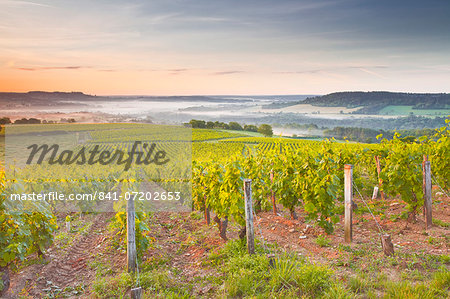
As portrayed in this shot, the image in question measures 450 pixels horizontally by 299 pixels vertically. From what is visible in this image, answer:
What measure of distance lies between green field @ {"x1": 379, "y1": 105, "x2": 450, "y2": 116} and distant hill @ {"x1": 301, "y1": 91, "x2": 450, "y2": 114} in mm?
899

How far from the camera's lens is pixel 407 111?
9019cm

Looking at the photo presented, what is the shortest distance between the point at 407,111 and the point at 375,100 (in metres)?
10.7

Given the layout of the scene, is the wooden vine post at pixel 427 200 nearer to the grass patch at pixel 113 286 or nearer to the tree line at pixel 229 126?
the grass patch at pixel 113 286

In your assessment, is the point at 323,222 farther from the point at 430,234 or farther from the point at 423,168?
the point at 423,168

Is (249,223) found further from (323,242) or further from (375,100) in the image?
(375,100)

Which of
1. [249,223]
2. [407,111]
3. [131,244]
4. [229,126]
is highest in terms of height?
[407,111]

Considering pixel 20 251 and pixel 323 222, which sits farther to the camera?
pixel 323 222

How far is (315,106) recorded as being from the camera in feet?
370

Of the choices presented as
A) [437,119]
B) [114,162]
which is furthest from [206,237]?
[437,119]

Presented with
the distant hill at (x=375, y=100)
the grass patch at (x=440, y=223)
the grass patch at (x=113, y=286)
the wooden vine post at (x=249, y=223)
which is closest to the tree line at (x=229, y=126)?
the distant hill at (x=375, y=100)

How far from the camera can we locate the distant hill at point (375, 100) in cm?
8825

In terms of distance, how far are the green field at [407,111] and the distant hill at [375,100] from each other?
90 cm

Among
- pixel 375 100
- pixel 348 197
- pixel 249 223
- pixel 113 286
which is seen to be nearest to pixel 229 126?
pixel 375 100

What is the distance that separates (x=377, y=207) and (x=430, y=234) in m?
2.96
